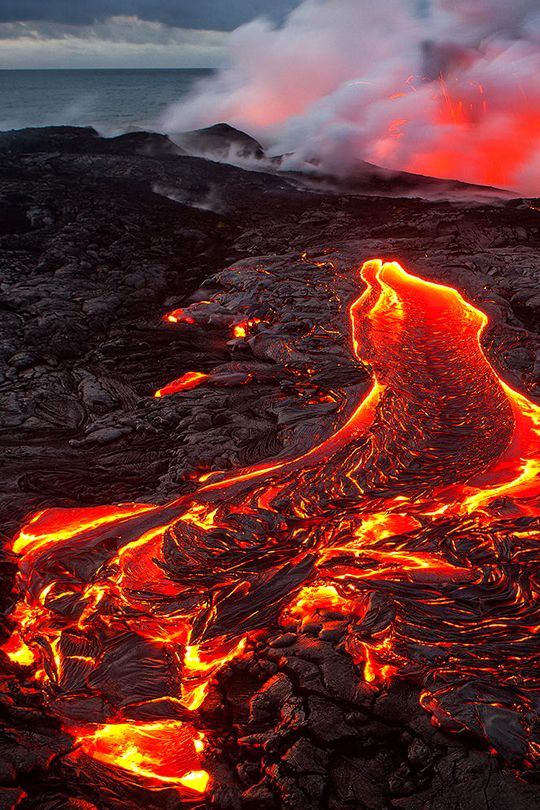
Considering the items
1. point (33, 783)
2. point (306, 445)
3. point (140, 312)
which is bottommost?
point (33, 783)

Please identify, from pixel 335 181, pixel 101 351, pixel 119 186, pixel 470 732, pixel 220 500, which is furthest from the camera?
pixel 335 181

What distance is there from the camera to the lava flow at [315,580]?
11.8 feet

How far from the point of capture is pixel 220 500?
549 cm

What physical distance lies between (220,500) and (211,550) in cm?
69

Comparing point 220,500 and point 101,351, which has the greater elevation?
point 101,351

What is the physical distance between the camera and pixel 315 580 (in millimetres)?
4512

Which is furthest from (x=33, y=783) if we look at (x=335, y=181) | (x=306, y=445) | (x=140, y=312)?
(x=335, y=181)

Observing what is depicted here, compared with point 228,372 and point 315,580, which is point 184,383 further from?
point 315,580

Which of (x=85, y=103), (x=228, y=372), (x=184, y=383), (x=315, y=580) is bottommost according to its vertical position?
(x=315, y=580)

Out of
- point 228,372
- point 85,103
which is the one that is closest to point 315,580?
point 228,372

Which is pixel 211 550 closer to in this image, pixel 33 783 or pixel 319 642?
pixel 319 642

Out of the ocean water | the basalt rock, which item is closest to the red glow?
the basalt rock

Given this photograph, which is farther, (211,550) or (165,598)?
(211,550)

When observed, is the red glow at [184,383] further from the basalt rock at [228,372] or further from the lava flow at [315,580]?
the lava flow at [315,580]
